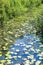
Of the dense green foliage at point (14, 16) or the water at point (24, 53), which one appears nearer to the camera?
the water at point (24, 53)

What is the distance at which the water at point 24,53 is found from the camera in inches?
278

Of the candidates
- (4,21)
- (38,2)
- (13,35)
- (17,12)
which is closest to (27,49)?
(13,35)

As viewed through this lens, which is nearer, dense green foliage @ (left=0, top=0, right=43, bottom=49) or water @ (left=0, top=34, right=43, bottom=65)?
water @ (left=0, top=34, right=43, bottom=65)

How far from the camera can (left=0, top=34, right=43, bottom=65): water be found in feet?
23.2

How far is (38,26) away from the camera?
10430mm

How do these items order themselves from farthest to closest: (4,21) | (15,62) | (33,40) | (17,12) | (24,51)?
(17,12)
(4,21)
(33,40)
(24,51)
(15,62)

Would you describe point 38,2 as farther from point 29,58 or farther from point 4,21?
point 29,58

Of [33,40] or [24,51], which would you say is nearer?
[24,51]

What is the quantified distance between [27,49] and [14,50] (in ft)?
1.62

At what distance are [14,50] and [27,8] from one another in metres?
7.29

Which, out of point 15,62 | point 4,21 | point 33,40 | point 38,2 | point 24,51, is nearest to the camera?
point 15,62

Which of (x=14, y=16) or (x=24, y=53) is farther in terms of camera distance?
(x=14, y=16)

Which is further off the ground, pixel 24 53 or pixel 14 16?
pixel 24 53

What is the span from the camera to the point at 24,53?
303 inches
